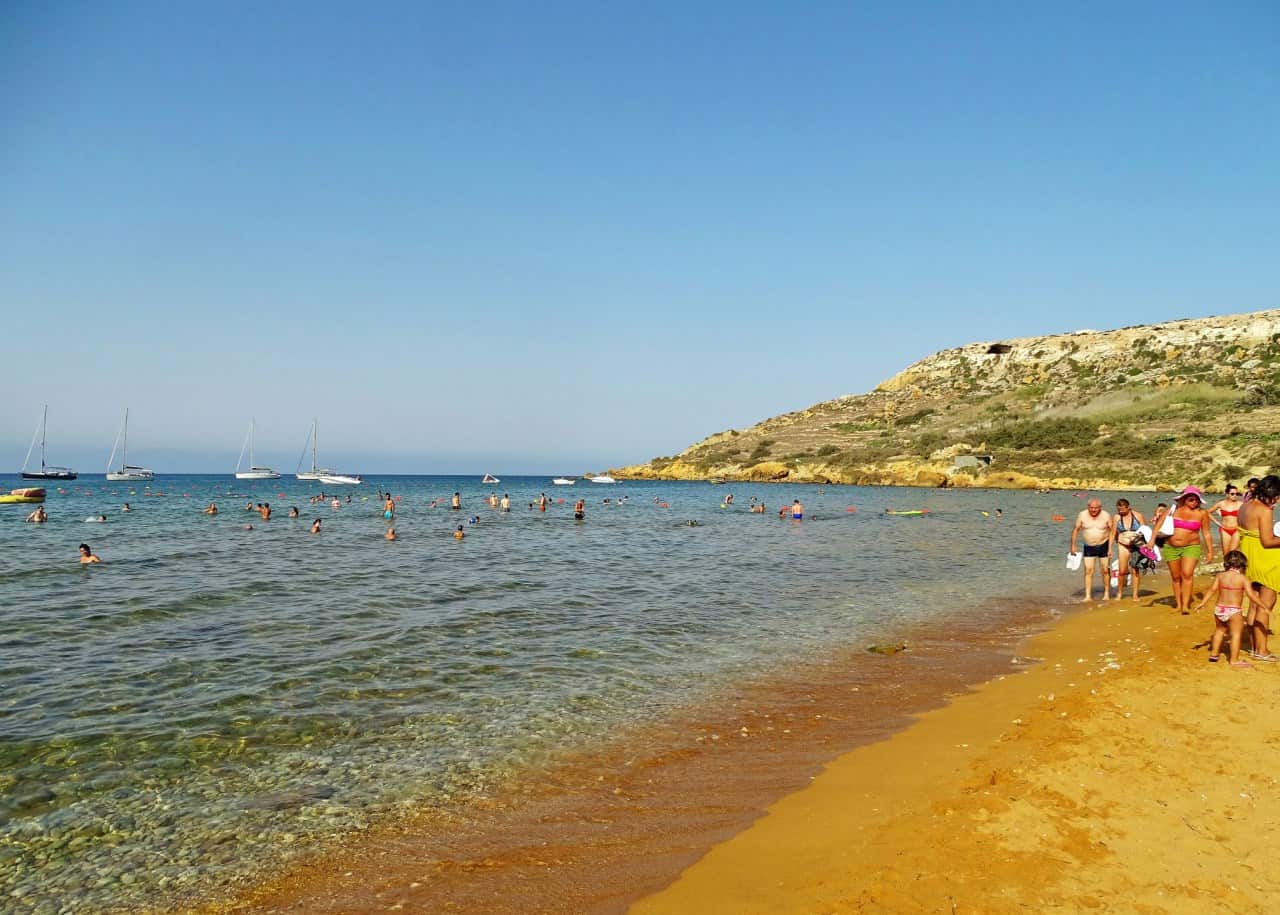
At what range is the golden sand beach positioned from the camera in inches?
185

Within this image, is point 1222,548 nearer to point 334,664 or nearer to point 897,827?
point 897,827

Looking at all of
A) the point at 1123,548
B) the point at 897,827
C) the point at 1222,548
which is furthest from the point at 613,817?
the point at 1123,548

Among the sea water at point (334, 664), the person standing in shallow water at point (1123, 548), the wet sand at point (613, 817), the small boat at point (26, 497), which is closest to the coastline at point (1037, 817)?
the wet sand at point (613, 817)

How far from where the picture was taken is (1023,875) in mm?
4699

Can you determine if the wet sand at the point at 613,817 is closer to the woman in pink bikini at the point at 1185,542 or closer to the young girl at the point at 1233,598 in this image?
the young girl at the point at 1233,598

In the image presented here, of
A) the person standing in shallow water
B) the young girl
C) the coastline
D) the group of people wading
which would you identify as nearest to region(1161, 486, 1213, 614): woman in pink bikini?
the group of people wading

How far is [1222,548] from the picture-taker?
561 inches

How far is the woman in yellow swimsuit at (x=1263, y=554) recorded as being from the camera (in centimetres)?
948

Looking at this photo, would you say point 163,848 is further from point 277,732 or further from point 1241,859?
point 1241,859

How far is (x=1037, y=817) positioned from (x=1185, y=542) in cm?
1060

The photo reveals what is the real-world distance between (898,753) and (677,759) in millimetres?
2439

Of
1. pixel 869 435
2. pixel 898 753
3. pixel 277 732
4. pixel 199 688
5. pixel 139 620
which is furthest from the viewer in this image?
pixel 869 435

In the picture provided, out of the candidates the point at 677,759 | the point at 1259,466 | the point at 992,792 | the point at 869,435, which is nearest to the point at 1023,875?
the point at 992,792

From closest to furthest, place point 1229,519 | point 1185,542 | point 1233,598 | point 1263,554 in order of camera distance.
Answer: point 1233,598 < point 1263,554 < point 1185,542 < point 1229,519
